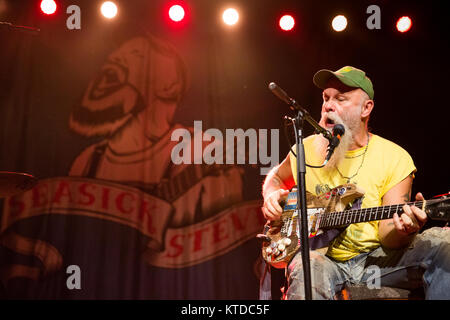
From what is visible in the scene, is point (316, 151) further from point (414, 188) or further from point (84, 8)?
point (84, 8)

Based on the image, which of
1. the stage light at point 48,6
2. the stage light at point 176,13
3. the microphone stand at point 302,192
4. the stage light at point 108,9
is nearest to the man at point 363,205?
the microphone stand at point 302,192

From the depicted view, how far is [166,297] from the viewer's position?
14.9 feet

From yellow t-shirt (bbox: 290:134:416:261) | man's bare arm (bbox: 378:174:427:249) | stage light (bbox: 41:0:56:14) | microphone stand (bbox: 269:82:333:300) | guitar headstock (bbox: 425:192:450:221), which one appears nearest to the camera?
microphone stand (bbox: 269:82:333:300)

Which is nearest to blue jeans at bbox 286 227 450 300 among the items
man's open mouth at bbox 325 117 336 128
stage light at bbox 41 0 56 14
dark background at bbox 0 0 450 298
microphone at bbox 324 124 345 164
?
microphone at bbox 324 124 345 164

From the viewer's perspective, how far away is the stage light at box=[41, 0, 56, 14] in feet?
15.7

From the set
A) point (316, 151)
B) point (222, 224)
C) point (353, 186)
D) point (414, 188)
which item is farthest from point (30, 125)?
point (414, 188)

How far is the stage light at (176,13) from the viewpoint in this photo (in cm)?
488

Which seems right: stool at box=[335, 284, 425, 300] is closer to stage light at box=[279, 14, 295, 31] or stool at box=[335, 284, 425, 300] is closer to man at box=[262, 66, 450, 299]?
man at box=[262, 66, 450, 299]

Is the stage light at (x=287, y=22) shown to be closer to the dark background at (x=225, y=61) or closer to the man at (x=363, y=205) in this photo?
the dark background at (x=225, y=61)

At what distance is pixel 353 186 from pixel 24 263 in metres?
3.28

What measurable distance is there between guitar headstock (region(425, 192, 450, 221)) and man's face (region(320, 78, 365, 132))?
981 millimetres

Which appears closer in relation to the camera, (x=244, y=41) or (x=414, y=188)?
(x=414, y=188)

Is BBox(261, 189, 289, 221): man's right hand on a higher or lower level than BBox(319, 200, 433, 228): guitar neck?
higher

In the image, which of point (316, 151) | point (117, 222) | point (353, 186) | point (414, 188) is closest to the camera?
point (353, 186)
